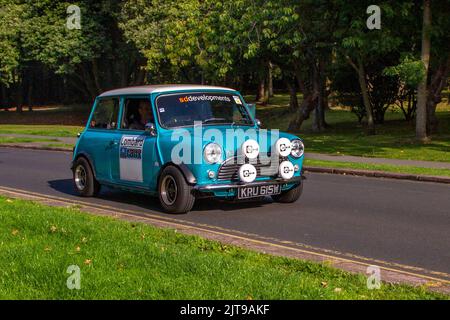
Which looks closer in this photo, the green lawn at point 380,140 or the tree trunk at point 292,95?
the green lawn at point 380,140

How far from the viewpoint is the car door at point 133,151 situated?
10.3 meters

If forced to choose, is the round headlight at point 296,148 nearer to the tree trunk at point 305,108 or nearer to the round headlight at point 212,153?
the round headlight at point 212,153

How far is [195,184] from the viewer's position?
957cm

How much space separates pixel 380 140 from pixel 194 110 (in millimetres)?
14106

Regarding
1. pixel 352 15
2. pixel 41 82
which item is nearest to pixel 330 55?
pixel 352 15

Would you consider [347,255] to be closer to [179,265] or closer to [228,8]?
[179,265]

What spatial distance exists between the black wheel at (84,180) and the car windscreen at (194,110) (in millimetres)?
2106

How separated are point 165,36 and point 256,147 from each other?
2537 centimetres

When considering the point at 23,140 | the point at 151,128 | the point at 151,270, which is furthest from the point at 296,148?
the point at 23,140

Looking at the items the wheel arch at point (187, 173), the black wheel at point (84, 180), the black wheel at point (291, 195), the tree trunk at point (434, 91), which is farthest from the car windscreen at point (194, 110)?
the tree trunk at point (434, 91)

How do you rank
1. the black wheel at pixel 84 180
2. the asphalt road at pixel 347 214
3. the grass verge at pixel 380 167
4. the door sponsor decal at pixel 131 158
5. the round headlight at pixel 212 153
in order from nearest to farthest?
the asphalt road at pixel 347 214
the round headlight at pixel 212 153
the door sponsor decal at pixel 131 158
the black wheel at pixel 84 180
the grass verge at pixel 380 167

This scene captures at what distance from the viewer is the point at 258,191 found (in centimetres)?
983

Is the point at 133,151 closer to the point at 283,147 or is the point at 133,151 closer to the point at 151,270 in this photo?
the point at 283,147
